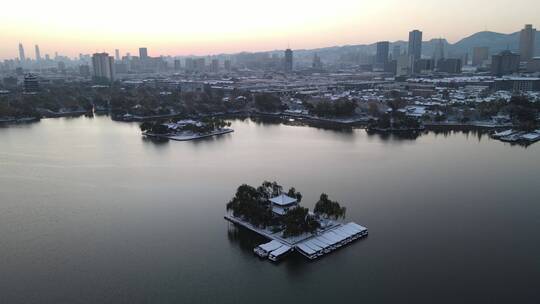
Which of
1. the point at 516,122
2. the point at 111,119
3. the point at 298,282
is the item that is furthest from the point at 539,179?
the point at 111,119

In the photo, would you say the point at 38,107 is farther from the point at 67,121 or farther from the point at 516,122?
the point at 516,122

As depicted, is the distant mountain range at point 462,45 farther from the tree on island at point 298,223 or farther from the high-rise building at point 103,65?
the tree on island at point 298,223

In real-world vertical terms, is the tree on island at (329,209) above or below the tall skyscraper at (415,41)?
below

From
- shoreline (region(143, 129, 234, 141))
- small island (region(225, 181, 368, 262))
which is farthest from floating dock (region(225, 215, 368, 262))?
shoreline (region(143, 129, 234, 141))

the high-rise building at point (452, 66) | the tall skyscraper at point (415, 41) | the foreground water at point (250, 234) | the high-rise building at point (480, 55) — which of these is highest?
the tall skyscraper at point (415, 41)

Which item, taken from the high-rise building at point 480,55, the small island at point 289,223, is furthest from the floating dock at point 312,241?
the high-rise building at point 480,55

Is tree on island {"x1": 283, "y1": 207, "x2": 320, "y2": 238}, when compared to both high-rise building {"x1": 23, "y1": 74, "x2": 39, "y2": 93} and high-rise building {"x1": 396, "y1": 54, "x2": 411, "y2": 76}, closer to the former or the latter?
high-rise building {"x1": 23, "y1": 74, "x2": 39, "y2": 93}

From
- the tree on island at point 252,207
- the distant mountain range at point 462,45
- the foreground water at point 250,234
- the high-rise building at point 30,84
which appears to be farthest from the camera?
the distant mountain range at point 462,45
